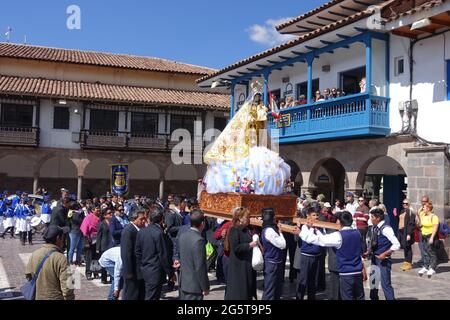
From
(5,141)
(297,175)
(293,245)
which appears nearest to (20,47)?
(5,141)

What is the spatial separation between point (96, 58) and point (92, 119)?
225 inches

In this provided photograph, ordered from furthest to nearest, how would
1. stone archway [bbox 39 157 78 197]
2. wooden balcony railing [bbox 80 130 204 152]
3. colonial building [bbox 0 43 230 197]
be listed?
stone archway [bbox 39 157 78 197], wooden balcony railing [bbox 80 130 204 152], colonial building [bbox 0 43 230 197]

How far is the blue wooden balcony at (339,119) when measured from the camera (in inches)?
551

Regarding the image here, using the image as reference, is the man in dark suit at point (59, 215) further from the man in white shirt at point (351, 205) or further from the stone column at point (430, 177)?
the stone column at point (430, 177)

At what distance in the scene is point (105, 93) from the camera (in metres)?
26.3

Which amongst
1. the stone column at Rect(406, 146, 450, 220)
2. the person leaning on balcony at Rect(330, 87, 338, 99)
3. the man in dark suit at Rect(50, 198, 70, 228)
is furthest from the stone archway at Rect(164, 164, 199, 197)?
the man in dark suit at Rect(50, 198, 70, 228)

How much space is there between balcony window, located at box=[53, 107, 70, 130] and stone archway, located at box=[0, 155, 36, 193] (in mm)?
2634

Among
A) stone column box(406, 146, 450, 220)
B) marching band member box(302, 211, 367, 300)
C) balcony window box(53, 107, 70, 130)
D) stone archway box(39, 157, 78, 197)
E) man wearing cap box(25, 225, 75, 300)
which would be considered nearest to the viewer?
man wearing cap box(25, 225, 75, 300)

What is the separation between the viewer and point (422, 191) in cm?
1310

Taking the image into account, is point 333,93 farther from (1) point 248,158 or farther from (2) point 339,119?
(1) point 248,158

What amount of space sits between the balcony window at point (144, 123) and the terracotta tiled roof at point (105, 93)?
107cm

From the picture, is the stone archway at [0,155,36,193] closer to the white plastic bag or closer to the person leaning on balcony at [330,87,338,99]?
the person leaning on balcony at [330,87,338,99]

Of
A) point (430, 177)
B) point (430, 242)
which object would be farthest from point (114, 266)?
point (430, 177)

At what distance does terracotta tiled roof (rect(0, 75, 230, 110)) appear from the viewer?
24641mm
